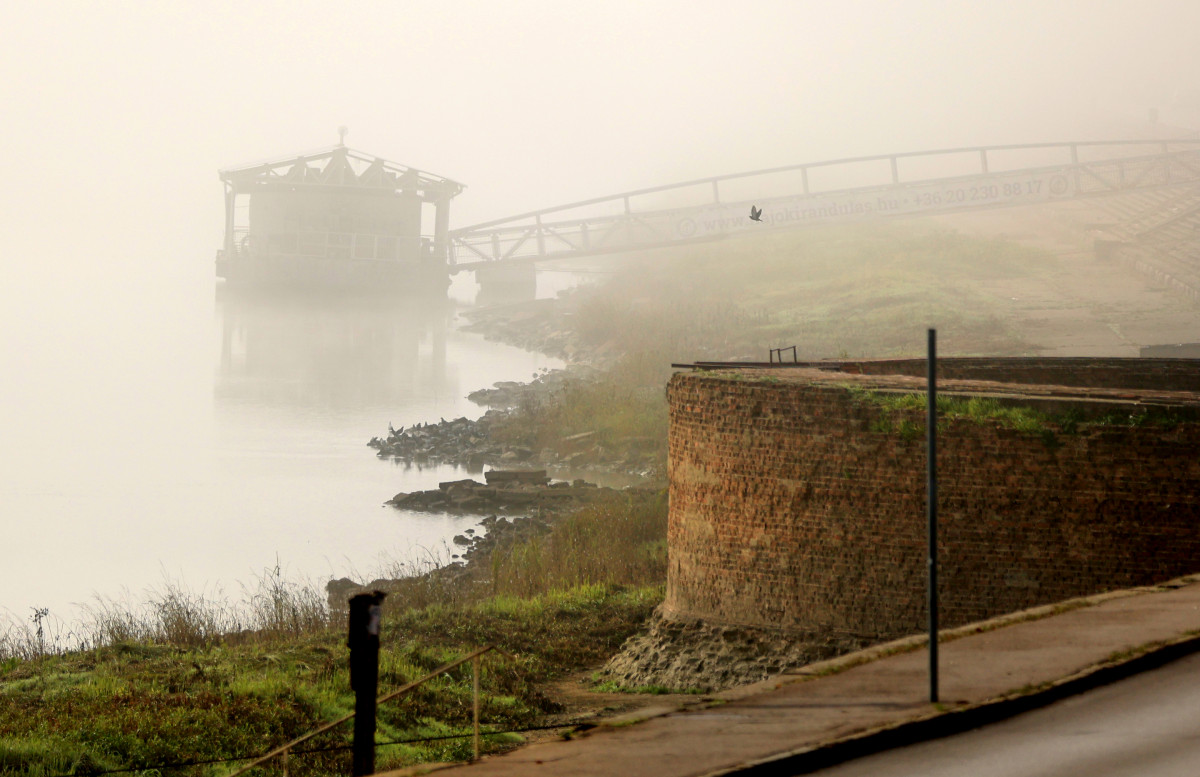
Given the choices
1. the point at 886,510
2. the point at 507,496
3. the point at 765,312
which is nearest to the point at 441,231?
the point at 765,312

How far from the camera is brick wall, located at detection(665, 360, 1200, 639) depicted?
1143 cm

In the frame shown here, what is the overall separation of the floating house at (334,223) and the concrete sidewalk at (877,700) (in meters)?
70.7

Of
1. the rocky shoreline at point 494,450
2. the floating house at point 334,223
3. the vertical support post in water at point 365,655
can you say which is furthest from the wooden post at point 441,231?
the vertical support post in water at point 365,655

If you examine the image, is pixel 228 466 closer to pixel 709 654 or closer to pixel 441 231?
pixel 709 654

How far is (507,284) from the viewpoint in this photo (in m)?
85.5

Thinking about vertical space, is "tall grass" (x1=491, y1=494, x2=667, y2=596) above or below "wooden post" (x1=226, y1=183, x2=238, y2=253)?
below

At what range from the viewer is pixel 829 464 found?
12703 mm

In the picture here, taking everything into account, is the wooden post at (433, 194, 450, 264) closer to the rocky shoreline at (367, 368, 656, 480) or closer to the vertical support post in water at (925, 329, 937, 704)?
the rocky shoreline at (367, 368, 656, 480)

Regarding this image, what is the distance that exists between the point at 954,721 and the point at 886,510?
528 centimetres

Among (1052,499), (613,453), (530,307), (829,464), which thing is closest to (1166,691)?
(1052,499)

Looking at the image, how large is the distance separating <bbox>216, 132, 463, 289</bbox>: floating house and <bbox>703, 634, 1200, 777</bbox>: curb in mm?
71643

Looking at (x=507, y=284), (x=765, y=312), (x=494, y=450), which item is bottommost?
(x=494, y=450)

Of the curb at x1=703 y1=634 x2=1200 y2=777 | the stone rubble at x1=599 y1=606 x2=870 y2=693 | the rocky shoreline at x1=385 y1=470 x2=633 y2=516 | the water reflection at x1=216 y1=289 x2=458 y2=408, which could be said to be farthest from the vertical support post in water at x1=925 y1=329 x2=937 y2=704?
the water reflection at x1=216 y1=289 x2=458 y2=408

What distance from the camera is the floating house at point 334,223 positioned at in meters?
77.4
